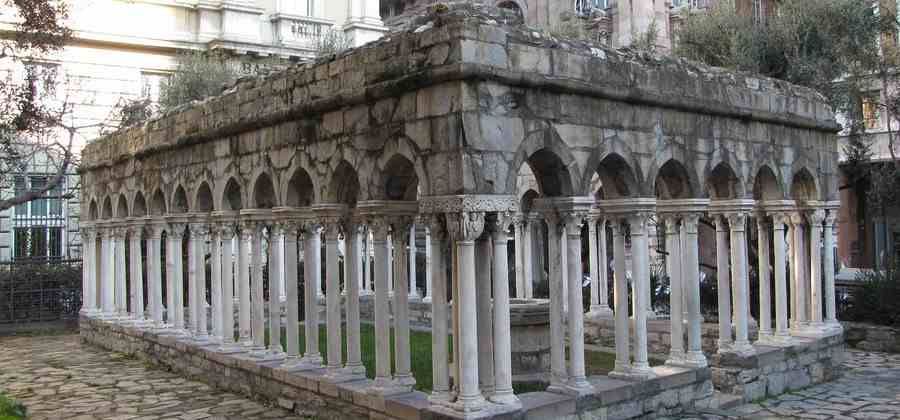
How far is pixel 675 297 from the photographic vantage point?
33.2 ft

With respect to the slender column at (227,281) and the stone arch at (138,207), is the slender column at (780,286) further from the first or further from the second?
the stone arch at (138,207)

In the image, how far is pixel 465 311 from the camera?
7551mm

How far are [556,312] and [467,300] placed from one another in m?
1.37

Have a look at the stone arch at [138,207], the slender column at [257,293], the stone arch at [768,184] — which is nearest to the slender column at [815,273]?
the stone arch at [768,184]

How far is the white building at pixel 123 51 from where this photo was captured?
2325 cm

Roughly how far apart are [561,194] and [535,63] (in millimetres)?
1426

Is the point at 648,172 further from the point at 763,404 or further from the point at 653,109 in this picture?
the point at 763,404

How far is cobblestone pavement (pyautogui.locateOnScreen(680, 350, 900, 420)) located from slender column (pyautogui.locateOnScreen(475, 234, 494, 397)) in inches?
106

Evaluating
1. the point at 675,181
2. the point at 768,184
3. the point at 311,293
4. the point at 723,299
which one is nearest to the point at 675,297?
the point at 723,299

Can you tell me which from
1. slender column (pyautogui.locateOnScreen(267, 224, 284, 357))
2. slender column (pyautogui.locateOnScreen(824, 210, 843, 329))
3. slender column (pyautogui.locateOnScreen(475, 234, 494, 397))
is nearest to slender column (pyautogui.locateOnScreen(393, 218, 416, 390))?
slender column (pyautogui.locateOnScreen(475, 234, 494, 397))

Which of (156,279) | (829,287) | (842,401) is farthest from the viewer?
(156,279)

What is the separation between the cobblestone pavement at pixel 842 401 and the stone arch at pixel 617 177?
262 cm

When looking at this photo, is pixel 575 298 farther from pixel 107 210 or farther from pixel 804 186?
pixel 107 210

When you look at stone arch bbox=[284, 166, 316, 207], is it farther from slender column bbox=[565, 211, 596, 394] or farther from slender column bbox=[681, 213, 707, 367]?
slender column bbox=[681, 213, 707, 367]
